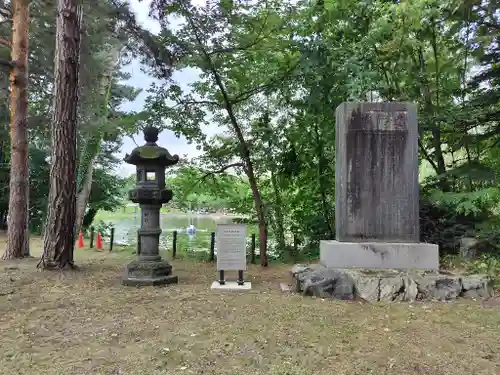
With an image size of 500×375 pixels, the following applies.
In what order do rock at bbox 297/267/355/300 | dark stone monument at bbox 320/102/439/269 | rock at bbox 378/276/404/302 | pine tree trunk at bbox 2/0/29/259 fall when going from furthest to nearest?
Result: 1. pine tree trunk at bbox 2/0/29/259
2. dark stone monument at bbox 320/102/439/269
3. rock at bbox 297/267/355/300
4. rock at bbox 378/276/404/302

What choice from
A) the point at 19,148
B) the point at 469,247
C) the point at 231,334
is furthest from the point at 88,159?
the point at 231,334

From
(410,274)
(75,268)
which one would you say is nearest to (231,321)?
(410,274)

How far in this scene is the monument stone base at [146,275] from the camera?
650cm

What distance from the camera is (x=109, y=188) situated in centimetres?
2086

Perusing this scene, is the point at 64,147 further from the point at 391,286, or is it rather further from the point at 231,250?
the point at 391,286

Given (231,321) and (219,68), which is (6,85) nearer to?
(219,68)

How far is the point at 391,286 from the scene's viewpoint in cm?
560

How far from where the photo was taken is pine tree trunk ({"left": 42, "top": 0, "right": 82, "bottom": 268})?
743 centimetres

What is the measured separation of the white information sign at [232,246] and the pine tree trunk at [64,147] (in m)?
2.99

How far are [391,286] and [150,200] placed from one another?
3.92 meters

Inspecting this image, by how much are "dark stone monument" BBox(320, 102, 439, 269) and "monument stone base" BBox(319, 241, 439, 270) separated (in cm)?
15

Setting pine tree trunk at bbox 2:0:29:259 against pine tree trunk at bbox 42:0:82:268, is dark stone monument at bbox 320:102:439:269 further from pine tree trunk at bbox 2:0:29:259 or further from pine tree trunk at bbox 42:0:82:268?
pine tree trunk at bbox 2:0:29:259

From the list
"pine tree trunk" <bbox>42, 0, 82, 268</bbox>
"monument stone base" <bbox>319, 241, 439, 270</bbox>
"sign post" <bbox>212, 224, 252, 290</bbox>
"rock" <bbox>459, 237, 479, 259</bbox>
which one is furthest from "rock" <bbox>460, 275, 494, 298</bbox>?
"pine tree trunk" <bbox>42, 0, 82, 268</bbox>

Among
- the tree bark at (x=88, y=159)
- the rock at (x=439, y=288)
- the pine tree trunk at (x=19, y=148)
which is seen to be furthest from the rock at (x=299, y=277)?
the tree bark at (x=88, y=159)
